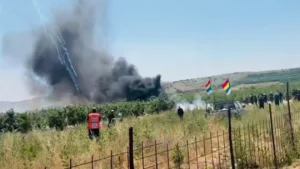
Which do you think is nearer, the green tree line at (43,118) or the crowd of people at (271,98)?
the green tree line at (43,118)

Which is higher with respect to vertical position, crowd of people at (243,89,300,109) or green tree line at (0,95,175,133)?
crowd of people at (243,89,300,109)

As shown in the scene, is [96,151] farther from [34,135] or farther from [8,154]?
[34,135]

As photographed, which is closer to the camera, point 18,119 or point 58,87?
point 18,119

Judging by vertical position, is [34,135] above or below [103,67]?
below

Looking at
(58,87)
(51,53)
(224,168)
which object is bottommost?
(224,168)

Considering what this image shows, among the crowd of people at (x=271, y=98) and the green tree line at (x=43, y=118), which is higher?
the crowd of people at (x=271, y=98)

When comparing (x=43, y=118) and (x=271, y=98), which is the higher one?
(x=271, y=98)

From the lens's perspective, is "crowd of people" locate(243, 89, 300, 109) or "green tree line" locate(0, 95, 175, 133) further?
"crowd of people" locate(243, 89, 300, 109)

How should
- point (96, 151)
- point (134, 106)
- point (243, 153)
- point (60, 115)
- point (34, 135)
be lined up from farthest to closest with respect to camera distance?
point (134, 106) < point (60, 115) < point (34, 135) < point (96, 151) < point (243, 153)

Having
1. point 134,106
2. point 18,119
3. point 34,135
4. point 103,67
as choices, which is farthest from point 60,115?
point 103,67

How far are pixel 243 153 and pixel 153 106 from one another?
143ft

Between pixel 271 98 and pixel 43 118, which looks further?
pixel 271 98

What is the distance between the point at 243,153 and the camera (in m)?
9.98

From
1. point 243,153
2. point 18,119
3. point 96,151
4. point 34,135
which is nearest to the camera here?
point 243,153
